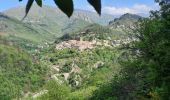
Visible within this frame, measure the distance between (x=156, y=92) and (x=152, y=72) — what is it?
1.87 metres

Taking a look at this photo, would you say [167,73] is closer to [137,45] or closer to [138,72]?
[137,45]

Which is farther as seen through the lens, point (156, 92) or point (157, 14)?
point (157, 14)

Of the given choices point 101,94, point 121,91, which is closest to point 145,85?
point 121,91

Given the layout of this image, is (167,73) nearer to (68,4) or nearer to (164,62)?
(164,62)

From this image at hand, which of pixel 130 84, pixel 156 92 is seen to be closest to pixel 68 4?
pixel 156 92

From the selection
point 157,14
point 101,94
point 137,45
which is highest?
point 157,14

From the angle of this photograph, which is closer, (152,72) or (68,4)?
(68,4)

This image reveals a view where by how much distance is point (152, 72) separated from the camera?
1346 inches

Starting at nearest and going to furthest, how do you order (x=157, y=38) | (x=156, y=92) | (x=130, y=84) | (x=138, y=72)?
1. (x=156, y=92)
2. (x=157, y=38)
3. (x=138, y=72)
4. (x=130, y=84)

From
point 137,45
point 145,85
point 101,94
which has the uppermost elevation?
point 137,45

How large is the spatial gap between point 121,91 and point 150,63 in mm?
27253

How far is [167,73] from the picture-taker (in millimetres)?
→ 34594

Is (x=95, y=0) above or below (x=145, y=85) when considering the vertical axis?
above

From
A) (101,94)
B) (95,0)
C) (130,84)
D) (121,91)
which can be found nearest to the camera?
(95,0)
